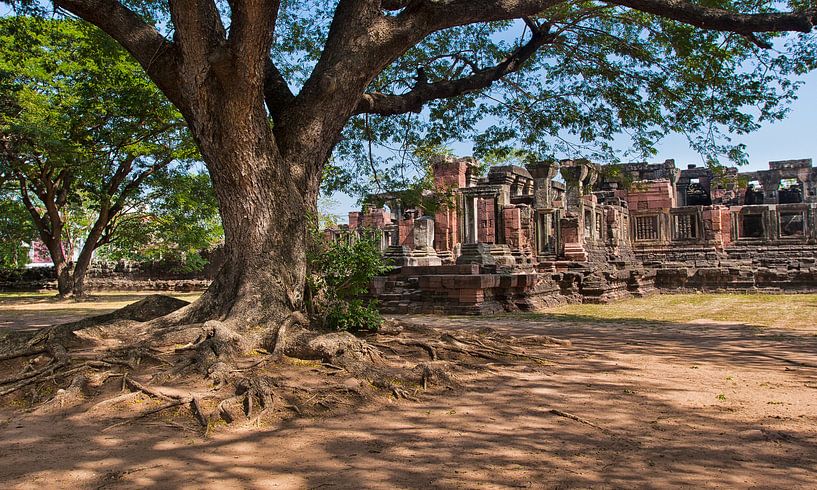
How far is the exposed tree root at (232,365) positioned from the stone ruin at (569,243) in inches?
71.1

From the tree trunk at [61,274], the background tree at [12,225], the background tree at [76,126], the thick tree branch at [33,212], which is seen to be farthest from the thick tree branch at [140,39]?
the background tree at [12,225]

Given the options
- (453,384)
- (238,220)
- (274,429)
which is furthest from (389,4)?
(274,429)

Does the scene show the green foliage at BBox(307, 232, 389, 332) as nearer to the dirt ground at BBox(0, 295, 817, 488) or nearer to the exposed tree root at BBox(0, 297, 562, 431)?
the exposed tree root at BBox(0, 297, 562, 431)

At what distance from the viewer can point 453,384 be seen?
540cm

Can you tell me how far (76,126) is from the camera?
17.5 metres

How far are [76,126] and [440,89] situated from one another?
1258cm

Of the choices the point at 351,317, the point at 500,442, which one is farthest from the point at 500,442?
the point at 351,317

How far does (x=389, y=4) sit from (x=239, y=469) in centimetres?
655

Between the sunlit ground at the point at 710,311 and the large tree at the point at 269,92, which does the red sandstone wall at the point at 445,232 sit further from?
the large tree at the point at 269,92

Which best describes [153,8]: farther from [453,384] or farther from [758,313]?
[758,313]

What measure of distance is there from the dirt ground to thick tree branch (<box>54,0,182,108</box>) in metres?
3.56

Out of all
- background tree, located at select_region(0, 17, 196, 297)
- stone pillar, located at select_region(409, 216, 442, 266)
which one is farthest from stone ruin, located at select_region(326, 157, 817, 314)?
background tree, located at select_region(0, 17, 196, 297)

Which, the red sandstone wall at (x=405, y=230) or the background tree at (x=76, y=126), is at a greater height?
the background tree at (x=76, y=126)

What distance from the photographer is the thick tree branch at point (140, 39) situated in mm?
6535
